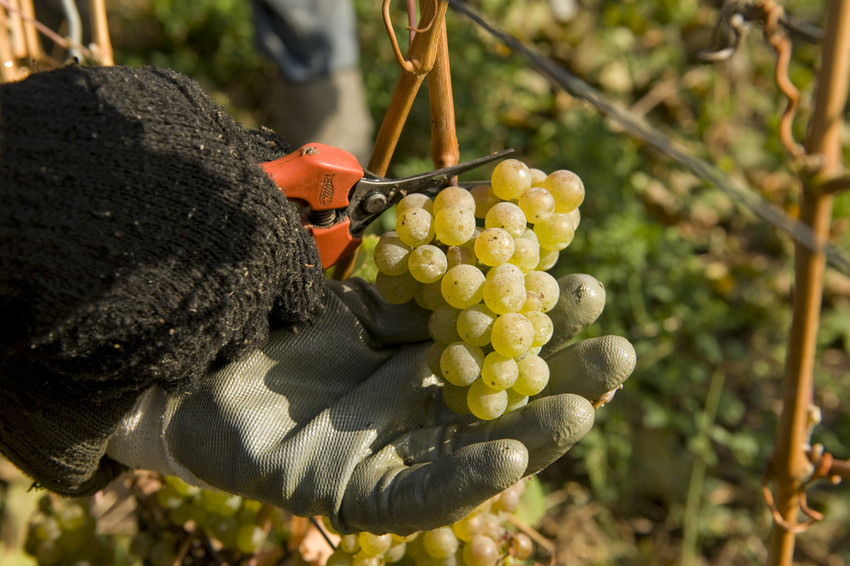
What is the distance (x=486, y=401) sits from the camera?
3.44 feet

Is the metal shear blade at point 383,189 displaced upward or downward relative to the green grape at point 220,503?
upward

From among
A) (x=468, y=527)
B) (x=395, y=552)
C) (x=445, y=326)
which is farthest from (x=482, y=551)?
(x=445, y=326)

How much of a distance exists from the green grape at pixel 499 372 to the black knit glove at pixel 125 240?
1.08ft

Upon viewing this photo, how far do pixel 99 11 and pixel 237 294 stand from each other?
2.99 feet

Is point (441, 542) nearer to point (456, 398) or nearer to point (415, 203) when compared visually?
point (456, 398)

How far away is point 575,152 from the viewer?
2.87 metres

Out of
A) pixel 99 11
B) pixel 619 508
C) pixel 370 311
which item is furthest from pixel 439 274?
pixel 619 508

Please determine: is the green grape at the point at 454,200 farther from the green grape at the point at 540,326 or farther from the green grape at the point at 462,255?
the green grape at the point at 540,326

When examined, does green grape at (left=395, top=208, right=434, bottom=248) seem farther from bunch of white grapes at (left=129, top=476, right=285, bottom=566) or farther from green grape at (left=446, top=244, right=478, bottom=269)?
bunch of white grapes at (left=129, top=476, right=285, bottom=566)

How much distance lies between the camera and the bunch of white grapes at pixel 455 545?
129 cm

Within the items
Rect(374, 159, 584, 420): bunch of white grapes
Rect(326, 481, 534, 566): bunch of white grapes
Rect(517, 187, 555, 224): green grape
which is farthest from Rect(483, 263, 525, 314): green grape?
Rect(326, 481, 534, 566): bunch of white grapes

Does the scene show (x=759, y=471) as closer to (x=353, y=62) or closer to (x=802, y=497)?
(x=802, y=497)

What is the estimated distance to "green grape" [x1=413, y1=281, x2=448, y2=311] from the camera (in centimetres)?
118

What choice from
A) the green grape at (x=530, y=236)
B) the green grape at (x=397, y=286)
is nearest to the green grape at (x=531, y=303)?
the green grape at (x=530, y=236)
